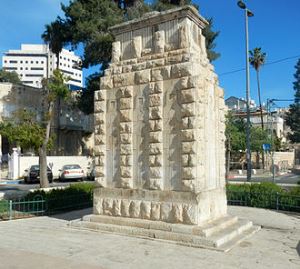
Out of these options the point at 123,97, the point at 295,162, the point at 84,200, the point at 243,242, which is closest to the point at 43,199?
the point at 84,200

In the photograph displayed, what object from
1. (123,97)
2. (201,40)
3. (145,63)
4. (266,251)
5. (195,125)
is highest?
(201,40)

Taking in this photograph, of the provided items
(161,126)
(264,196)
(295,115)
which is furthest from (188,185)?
(295,115)

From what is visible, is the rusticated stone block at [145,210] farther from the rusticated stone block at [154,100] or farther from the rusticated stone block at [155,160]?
the rusticated stone block at [154,100]

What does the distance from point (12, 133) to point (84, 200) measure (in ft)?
23.3

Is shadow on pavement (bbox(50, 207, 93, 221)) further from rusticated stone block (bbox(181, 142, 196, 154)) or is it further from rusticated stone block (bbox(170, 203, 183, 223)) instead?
rusticated stone block (bbox(181, 142, 196, 154))

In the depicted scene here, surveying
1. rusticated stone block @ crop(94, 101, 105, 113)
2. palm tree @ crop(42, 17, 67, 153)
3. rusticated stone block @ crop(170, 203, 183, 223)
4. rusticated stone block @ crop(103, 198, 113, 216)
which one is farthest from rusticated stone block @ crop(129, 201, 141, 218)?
palm tree @ crop(42, 17, 67, 153)

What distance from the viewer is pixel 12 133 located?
18641 millimetres

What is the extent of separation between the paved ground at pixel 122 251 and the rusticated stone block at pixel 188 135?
2.35 metres

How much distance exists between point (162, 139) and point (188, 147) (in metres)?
0.77

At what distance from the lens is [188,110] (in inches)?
332

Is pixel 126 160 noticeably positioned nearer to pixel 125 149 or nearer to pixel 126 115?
pixel 125 149

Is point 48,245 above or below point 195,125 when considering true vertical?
below

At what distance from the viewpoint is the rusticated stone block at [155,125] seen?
889 cm

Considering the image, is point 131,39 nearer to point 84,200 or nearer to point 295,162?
point 84,200
